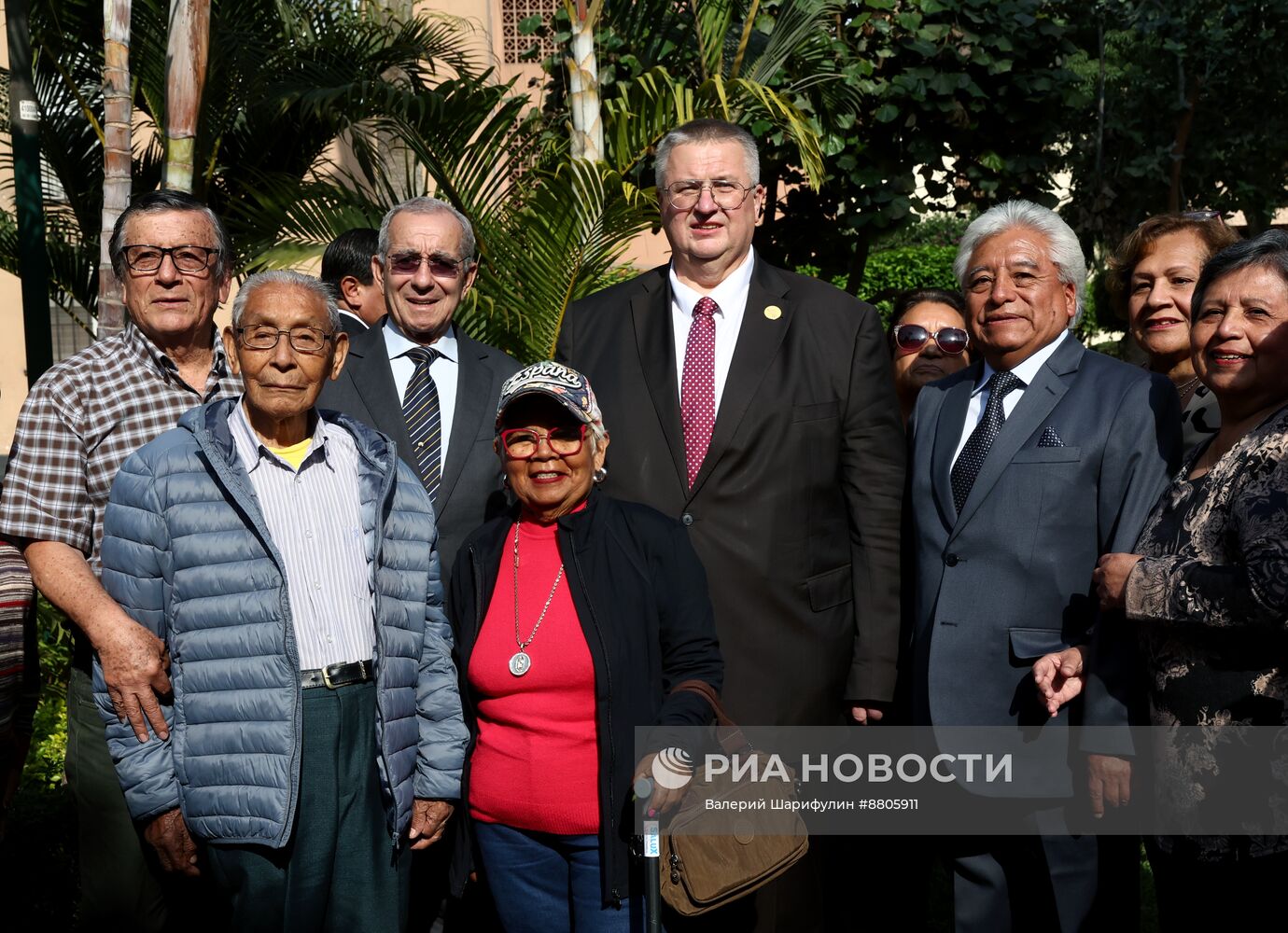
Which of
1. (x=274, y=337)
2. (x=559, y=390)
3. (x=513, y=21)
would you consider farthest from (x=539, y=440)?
(x=513, y=21)

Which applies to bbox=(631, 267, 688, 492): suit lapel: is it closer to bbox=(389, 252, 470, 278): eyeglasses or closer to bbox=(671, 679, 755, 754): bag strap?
bbox=(389, 252, 470, 278): eyeglasses

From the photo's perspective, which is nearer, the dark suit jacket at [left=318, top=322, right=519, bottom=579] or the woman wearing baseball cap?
the woman wearing baseball cap

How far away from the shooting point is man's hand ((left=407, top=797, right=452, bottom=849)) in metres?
3.33

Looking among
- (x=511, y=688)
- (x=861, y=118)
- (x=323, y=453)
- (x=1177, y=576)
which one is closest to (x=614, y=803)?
(x=511, y=688)

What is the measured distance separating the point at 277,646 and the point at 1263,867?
238 centimetres

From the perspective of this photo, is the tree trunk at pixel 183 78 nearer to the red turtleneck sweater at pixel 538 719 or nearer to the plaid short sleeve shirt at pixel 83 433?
the plaid short sleeve shirt at pixel 83 433

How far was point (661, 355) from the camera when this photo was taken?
3.94 m

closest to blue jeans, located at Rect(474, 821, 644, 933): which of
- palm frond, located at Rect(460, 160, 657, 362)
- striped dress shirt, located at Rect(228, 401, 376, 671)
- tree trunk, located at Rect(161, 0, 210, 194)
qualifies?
Answer: striped dress shirt, located at Rect(228, 401, 376, 671)

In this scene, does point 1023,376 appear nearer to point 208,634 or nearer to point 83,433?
point 208,634

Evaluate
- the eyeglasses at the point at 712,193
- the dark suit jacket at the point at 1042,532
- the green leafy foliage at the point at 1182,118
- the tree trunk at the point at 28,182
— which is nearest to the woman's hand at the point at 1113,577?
the dark suit jacket at the point at 1042,532

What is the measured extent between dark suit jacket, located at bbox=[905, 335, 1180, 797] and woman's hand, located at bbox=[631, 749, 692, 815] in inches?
37.9

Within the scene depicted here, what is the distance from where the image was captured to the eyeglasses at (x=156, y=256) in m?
3.56

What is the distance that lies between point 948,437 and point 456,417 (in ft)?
5.09

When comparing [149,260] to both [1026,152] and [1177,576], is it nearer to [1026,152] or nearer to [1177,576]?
[1177,576]
